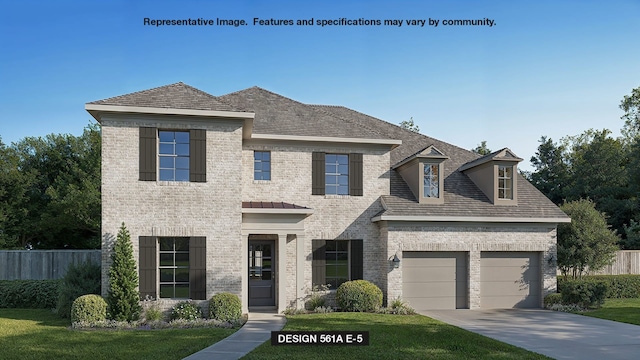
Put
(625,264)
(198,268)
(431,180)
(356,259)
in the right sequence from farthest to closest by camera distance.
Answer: (625,264)
(431,180)
(356,259)
(198,268)

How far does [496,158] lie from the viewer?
18.7m

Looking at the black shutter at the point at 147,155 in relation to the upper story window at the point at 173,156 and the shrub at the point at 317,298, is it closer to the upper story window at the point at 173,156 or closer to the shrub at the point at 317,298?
the upper story window at the point at 173,156

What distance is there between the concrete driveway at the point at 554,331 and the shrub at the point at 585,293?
0.93 metres

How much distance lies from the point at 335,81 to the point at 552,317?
406 inches

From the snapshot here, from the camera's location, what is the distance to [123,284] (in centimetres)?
1405

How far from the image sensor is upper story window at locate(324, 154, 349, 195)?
59.7ft

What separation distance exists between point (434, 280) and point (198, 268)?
844cm

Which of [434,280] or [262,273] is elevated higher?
[262,273]

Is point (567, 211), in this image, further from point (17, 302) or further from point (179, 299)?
point (17, 302)

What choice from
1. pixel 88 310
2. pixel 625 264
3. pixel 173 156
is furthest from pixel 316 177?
pixel 625 264

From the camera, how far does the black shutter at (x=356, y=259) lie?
17.7 m

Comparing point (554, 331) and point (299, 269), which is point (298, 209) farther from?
point (554, 331)

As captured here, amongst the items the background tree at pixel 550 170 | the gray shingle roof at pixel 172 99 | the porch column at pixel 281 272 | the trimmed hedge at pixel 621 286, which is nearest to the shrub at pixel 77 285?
the gray shingle roof at pixel 172 99

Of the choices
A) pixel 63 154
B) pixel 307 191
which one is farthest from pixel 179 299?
pixel 63 154
